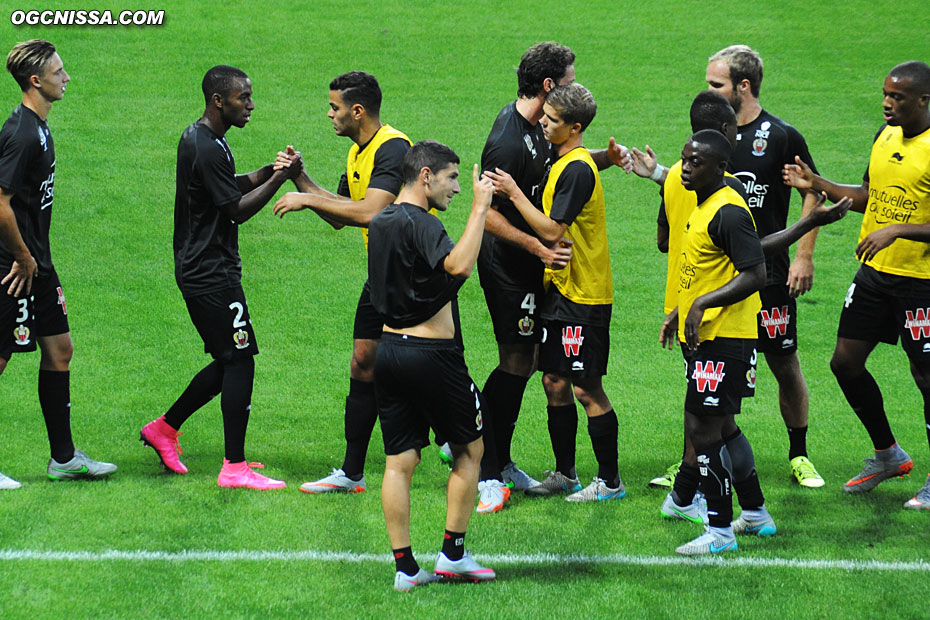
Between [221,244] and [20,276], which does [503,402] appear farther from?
[20,276]

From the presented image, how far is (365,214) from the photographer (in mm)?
6438

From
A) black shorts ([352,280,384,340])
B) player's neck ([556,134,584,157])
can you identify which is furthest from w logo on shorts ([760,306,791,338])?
black shorts ([352,280,384,340])

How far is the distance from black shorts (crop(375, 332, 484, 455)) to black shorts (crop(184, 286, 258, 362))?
1.84 m

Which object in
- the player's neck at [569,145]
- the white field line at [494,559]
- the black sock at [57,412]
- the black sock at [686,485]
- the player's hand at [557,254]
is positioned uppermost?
the player's neck at [569,145]

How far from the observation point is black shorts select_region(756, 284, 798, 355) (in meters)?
6.96

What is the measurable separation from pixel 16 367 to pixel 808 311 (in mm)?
7501

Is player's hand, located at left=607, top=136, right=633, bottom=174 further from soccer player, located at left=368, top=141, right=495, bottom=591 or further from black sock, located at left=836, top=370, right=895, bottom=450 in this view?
black sock, located at left=836, top=370, right=895, bottom=450

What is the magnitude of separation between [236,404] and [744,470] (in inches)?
124

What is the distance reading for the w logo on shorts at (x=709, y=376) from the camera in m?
5.70

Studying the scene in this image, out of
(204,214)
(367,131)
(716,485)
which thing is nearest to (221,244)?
(204,214)

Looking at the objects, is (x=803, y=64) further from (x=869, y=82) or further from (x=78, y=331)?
(x=78, y=331)

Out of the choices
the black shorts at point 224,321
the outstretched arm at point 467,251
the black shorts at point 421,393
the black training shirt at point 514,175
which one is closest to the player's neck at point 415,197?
the outstretched arm at point 467,251

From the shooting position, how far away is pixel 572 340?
6.52m

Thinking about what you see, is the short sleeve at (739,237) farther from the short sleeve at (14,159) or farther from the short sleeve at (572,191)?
the short sleeve at (14,159)
